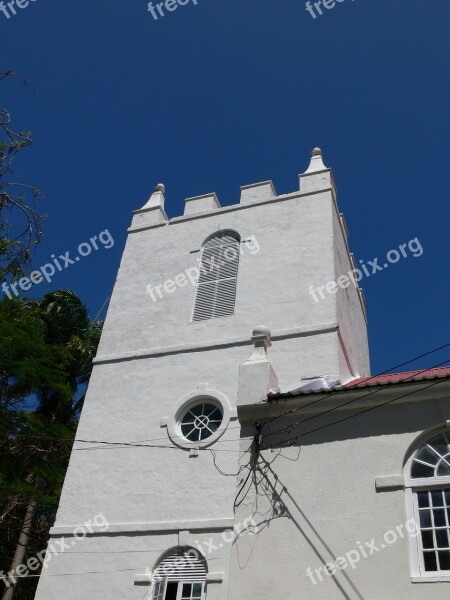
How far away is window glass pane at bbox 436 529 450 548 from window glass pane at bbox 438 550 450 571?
0.09 metres

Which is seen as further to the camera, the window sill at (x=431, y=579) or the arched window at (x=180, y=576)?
the arched window at (x=180, y=576)

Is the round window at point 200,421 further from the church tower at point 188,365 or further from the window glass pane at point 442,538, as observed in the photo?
the window glass pane at point 442,538

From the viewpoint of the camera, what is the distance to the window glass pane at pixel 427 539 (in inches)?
332

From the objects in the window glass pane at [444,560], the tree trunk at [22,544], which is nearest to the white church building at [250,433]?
the window glass pane at [444,560]

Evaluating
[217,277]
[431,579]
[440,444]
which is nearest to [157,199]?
[217,277]

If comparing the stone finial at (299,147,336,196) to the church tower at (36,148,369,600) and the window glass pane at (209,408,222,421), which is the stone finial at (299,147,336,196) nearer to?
the church tower at (36,148,369,600)

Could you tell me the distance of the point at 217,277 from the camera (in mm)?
17844

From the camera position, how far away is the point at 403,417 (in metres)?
9.48

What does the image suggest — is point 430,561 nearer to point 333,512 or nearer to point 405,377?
point 333,512

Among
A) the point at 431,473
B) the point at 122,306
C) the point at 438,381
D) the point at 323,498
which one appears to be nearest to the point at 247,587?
the point at 323,498

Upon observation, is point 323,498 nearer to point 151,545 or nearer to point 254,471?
point 254,471

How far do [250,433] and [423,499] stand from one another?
2.95m

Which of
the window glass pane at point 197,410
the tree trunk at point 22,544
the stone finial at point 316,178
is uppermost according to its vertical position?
the stone finial at point 316,178

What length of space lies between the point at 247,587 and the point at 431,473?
3140 mm
